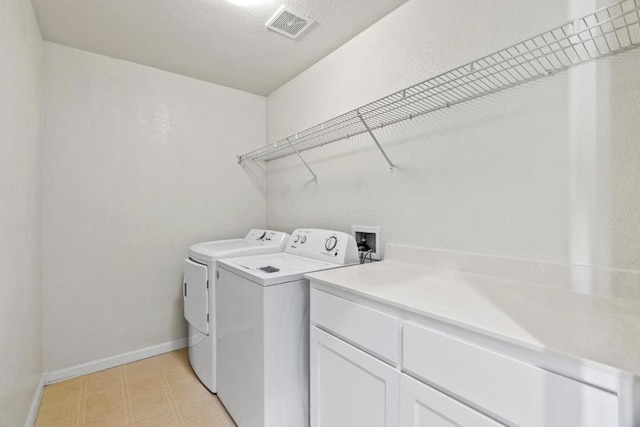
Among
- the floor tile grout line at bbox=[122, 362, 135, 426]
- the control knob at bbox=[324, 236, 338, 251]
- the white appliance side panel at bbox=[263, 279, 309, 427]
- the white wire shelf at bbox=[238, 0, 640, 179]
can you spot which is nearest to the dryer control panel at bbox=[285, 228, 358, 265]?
the control knob at bbox=[324, 236, 338, 251]

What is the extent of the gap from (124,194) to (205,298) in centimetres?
115

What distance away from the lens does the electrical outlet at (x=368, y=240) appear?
185cm

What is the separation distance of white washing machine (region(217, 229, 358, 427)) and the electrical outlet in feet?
0.51

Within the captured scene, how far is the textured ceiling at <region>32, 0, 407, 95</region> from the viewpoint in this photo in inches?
67.8

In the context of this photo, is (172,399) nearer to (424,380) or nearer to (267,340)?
(267,340)

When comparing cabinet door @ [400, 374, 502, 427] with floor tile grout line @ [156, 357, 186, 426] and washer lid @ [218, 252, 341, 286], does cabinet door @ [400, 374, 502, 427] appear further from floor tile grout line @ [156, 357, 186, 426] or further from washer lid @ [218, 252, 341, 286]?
floor tile grout line @ [156, 357, 186, 426]

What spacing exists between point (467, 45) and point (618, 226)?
99 cm

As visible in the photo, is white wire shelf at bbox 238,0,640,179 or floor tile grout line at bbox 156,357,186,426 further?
floor tile grout line at bbox 156,357,186,426

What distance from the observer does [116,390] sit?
200 cm

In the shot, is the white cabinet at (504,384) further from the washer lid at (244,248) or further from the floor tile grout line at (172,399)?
the floor tile grout line at (172,399)

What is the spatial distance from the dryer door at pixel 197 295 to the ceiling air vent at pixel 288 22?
5.38 ft

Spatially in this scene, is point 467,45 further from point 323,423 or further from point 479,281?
point 323,423

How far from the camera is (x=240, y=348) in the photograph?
1.61 meters

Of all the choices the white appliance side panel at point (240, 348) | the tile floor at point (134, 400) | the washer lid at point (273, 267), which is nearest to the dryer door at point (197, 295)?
the white appliance side panel at point (240, 348)
